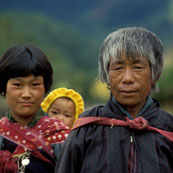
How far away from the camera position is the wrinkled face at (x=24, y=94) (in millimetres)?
3305

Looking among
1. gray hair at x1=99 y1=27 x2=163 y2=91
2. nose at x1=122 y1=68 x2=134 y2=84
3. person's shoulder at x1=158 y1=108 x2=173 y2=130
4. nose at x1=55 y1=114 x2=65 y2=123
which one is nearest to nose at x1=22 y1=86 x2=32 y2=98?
gray hair at x1=99 y1=27 x2=163 y2=91

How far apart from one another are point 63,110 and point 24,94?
1.75 meters

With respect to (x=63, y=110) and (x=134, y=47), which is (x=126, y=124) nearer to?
(x=134, y=47)

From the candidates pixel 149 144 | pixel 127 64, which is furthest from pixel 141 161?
pixel 127 64

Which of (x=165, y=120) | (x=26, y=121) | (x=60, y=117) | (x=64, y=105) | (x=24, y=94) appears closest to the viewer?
(x=165, y=120)

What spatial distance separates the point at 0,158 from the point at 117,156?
1060 millimetres

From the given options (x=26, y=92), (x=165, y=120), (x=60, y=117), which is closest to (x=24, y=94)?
(x=26, y=92)

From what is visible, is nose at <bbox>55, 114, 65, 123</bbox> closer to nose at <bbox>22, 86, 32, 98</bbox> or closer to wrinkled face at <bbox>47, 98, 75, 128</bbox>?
wrinkled face at <bbox>47, 98, 75, 128</bbox>

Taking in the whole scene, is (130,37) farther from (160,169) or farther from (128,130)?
(160,169)

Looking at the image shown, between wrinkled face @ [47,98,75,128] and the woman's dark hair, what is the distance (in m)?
1.42

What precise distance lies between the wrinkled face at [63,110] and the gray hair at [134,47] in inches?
78.3

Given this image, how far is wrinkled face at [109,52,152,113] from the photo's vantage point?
112 inches

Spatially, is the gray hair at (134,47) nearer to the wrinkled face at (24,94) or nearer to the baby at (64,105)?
the wrinkled face at (24,94)

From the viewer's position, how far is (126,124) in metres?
2.83
